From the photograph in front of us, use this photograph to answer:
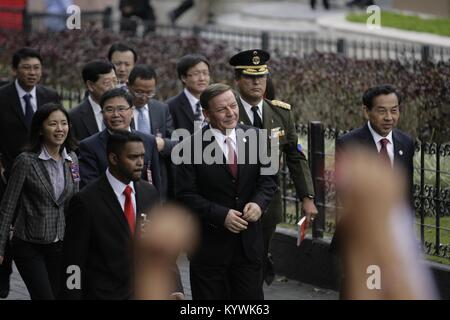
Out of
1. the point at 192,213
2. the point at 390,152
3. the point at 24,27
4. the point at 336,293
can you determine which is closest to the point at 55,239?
the point at 192,213

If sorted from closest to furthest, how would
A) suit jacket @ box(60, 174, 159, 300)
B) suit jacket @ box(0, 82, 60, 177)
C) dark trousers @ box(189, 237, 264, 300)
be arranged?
suit jacket @ box(60, 174, 159, 300) < dark trousers @ box(189, 237, 264, 300) < suit jacket @ box(0, 82, 60, 177)

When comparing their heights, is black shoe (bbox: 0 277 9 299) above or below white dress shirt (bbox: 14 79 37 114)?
below

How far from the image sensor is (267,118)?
10469mm

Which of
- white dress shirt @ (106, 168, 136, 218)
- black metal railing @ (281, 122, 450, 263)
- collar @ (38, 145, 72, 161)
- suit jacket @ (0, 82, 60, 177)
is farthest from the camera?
suit jacket @ (0, 82, 60, 177)

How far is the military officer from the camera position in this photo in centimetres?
1032

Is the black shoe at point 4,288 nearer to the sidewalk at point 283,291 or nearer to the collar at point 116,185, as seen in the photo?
the sidewalk at point 283,291

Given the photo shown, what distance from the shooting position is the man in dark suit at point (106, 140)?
10148 millimetres

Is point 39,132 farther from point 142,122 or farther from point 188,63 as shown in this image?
point 188,63

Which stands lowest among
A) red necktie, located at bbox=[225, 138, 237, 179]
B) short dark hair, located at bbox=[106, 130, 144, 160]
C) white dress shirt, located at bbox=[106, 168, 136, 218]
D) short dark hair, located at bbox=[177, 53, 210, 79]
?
white dress shirt, located at bbox=[106, 168, 136, 218]

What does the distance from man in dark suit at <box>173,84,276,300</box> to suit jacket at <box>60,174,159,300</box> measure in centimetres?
102

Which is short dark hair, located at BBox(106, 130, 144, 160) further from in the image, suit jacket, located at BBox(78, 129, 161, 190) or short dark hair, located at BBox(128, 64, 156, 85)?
short dark hair, located at BBox(128, 64, 156, 85)

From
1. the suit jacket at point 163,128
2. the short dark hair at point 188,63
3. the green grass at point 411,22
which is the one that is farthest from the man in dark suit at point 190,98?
the green grass at point 411,22

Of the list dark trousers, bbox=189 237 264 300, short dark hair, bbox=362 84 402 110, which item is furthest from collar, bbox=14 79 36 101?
short dark hair, bbox=362 84 402 110
